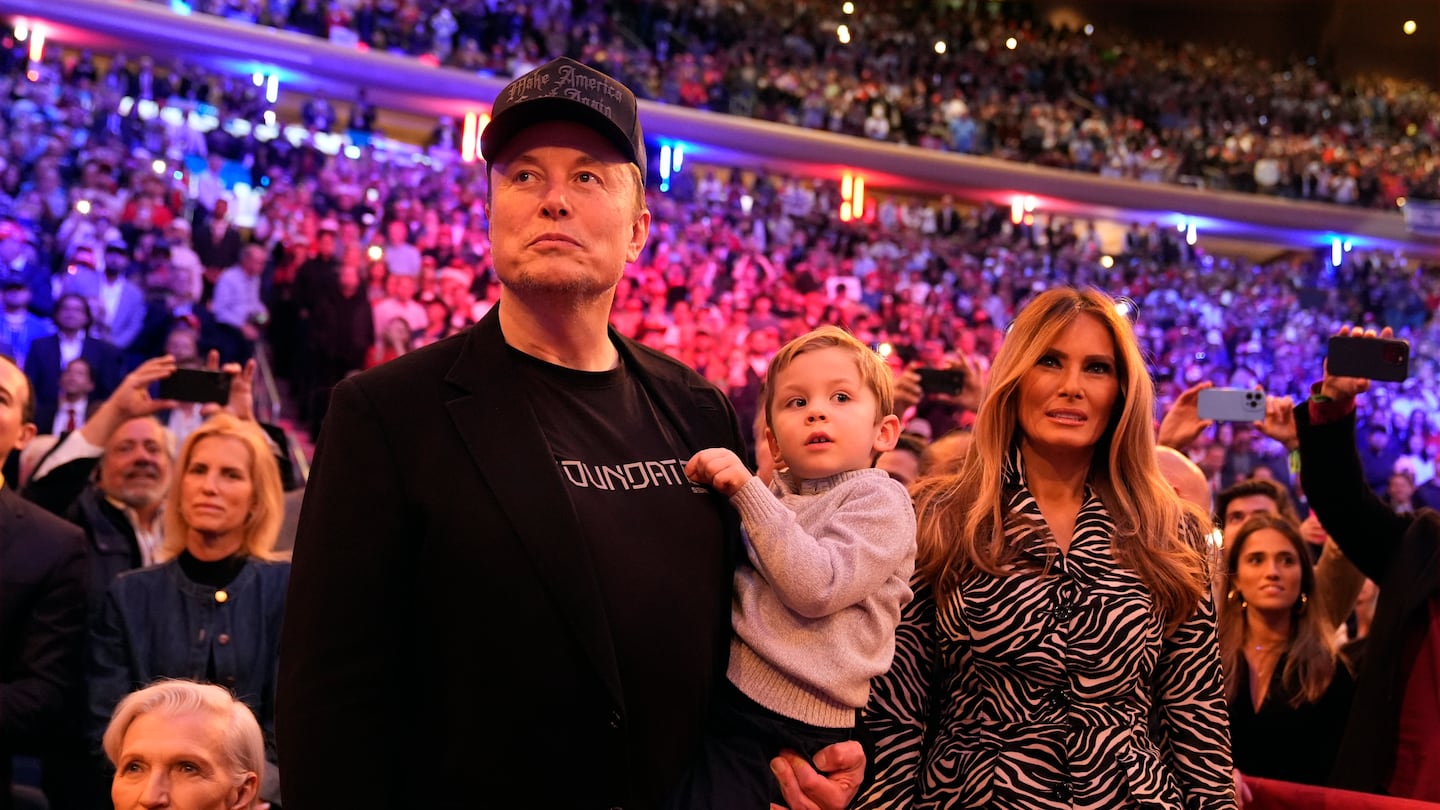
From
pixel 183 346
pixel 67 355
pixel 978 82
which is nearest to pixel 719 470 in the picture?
pixel 183 346

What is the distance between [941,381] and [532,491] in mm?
2925

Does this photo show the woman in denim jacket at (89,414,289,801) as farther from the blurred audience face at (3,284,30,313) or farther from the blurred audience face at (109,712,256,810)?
the blurred audience face at (3,284,30,313)

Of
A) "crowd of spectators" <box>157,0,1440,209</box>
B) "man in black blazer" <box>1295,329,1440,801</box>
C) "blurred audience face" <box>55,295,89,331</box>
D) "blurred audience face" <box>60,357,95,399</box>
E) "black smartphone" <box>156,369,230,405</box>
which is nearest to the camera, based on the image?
"man in black blazer" <box>1295,329,1440,801</box>

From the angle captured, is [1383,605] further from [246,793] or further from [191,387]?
[191,387]

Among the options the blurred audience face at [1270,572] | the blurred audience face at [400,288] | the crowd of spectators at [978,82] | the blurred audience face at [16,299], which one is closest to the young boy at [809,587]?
the blurred audience face at [1270,572]

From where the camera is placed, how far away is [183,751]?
227cm

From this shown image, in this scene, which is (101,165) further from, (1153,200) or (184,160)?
(1153,200)

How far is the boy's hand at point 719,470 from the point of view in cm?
154

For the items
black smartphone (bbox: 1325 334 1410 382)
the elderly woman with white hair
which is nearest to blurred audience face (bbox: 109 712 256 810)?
the elderly woman with white hair

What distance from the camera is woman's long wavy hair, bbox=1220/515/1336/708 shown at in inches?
116

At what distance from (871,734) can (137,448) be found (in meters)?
2.64

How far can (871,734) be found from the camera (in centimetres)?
187

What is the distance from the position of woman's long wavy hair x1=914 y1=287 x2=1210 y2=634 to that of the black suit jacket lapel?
687 millimetres

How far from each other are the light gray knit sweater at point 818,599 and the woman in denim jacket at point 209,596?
1.46 m
